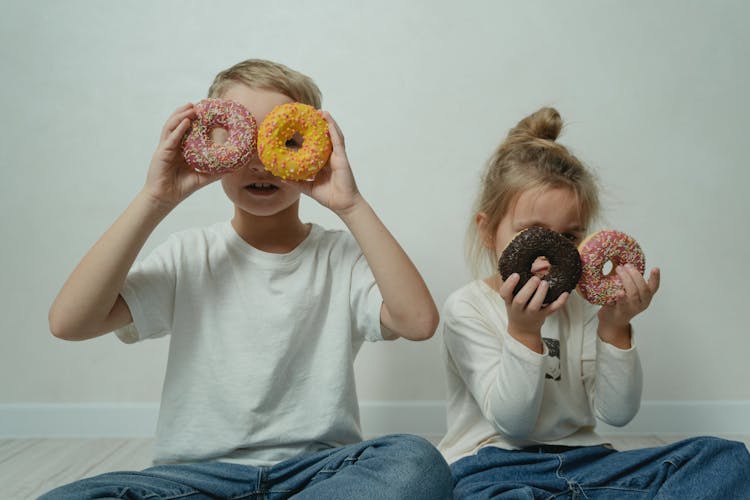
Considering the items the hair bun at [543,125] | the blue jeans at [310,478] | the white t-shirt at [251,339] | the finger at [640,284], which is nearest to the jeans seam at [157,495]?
the blue jeans at [310,478]

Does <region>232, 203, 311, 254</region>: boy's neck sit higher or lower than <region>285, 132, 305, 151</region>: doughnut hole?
lower

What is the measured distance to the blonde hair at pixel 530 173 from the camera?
146cm

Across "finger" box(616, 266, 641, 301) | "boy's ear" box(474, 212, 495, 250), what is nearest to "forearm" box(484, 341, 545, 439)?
"finger" box(616, 266, 641, 301)

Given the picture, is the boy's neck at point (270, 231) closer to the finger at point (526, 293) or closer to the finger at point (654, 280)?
the finger at point (526, 293)

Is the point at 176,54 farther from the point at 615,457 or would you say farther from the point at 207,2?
the point at 615,457

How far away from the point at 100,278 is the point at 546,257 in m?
0.79

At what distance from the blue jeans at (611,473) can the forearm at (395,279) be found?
0.29 metres

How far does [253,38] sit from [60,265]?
2.91 feet

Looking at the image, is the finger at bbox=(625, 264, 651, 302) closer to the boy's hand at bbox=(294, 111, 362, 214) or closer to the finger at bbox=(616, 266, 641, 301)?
the finger at bbox=(616, 266, 641, 301)

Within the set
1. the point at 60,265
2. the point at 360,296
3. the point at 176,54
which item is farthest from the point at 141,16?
the point at 360,296

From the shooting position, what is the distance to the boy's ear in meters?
1.54

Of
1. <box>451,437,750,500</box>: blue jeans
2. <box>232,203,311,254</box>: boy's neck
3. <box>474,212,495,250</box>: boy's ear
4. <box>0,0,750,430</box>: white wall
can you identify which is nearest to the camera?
<box>451,437,750,500</box>: blue jeans

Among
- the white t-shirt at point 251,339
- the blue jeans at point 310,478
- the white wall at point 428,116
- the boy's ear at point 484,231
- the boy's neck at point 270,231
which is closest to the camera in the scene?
the blue jeans at point 310,478

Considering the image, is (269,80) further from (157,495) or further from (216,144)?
(157,495)
